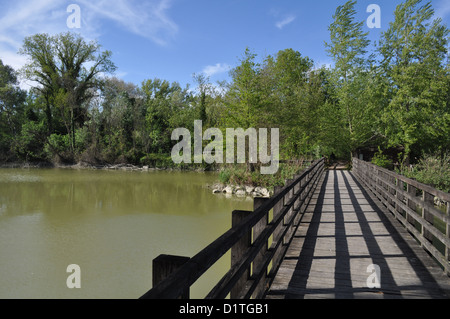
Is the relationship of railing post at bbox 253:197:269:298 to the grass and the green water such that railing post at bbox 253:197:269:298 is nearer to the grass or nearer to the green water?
the green water

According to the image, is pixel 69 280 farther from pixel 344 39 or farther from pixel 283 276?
pixel 344 39

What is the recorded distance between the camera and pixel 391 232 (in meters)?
5.41

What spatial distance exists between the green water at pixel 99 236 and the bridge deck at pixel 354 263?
102 inches

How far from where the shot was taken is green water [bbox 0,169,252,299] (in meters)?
5.93

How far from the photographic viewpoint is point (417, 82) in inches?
934

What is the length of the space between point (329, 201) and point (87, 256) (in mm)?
6942

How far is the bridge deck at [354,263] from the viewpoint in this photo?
122 inches

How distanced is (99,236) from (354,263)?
769 centimetres

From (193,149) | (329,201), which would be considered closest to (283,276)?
(329,201)

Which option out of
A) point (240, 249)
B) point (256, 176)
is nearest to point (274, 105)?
point (256, 176)

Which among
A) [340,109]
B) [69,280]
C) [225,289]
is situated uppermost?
[340,109]

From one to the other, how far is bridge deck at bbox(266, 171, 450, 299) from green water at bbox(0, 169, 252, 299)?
2.58m

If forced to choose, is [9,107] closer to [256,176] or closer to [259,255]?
[256,176]

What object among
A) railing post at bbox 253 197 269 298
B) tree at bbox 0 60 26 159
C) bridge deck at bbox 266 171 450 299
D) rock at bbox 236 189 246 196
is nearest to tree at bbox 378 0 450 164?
rock at bbox 236 189 246 196
